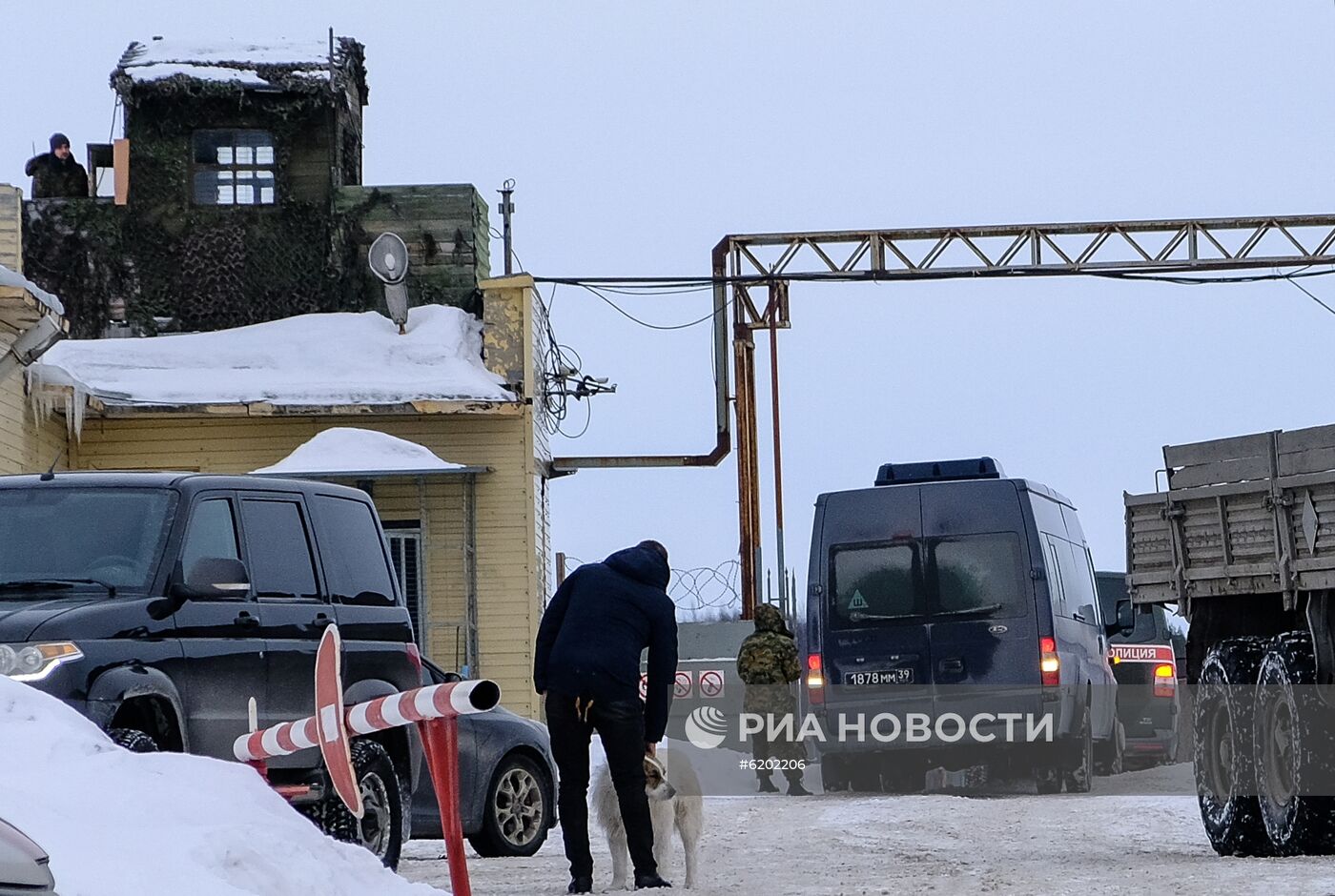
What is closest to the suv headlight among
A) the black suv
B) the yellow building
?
the black suv

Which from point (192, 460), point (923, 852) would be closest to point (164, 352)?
point (192, 460)

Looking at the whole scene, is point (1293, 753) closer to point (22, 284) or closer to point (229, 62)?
point (22, 284)

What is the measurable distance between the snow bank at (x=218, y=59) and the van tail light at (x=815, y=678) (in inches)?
594

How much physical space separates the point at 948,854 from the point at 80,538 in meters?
5.52

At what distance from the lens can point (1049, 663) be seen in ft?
59.6

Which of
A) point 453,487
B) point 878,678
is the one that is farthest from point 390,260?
point 878,678

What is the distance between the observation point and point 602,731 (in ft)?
34.7

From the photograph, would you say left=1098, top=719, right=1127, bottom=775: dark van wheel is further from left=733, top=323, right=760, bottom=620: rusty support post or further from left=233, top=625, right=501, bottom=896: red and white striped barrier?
left=233, top=625, right=501, bottom=896: red and white striped barrier

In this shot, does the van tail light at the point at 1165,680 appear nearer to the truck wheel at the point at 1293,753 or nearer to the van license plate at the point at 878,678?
the van license plate at the point at 878,678

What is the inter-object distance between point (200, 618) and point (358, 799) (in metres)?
1.18

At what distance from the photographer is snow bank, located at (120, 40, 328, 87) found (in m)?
31.0

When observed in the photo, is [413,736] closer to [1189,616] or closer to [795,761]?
[1189,616]

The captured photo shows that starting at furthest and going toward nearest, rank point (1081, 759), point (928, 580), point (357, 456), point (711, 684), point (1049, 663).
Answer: point (711, 684), point (357, 456), point (1081, 759), point (928, 580), point (1049, 663)

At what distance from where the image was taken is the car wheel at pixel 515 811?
13.6 meters
